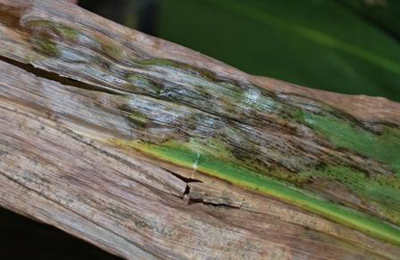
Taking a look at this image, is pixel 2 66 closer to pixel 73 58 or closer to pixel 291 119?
pixel 73 58

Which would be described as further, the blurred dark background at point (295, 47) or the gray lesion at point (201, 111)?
the blurred dark background at point (295, 47)

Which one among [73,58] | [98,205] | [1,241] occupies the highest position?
[73,58]

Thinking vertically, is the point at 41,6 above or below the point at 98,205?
above

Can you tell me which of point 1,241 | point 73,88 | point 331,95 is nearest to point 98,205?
point 73,88

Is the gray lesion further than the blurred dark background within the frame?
No

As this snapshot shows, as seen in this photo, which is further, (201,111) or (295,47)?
(295,47)

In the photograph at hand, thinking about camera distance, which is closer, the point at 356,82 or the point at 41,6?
the point at 41,6

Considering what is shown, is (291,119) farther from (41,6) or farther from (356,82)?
(356,82)
